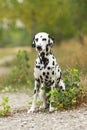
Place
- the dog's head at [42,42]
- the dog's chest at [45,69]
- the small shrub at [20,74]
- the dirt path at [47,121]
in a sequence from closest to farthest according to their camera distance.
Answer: the dirt path at [47,121]
the dog's head at [42,42]
the dog's chest at [45,69]
the small shrub at [20,74]

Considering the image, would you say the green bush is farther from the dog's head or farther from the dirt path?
the dog's head

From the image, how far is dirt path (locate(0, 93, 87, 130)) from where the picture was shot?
28.3 ft

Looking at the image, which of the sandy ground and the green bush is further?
the green bush

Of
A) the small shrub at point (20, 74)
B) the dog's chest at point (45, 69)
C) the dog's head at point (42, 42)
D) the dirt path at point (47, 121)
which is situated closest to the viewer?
the dirt path at point (47, 121)

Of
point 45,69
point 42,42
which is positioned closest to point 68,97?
point 45,69

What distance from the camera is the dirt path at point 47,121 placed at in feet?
28.3

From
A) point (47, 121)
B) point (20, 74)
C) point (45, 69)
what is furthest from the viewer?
point (20, 74)

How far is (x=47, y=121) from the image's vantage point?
360 inches

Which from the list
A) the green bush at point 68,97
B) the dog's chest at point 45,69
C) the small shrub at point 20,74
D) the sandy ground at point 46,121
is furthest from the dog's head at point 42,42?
the small shrub at point 20,74

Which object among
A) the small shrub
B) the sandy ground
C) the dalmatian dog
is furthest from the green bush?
the small shrub

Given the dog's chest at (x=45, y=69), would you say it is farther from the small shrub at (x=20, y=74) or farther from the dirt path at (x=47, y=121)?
the small shrub at (x=20, y=74)

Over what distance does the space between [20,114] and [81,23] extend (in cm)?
2808

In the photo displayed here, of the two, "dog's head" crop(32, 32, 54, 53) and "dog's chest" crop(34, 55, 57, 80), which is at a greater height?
"dog's head" crop(32, 32, 54, 53)

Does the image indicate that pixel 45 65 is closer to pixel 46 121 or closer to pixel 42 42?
pixel 42 42
